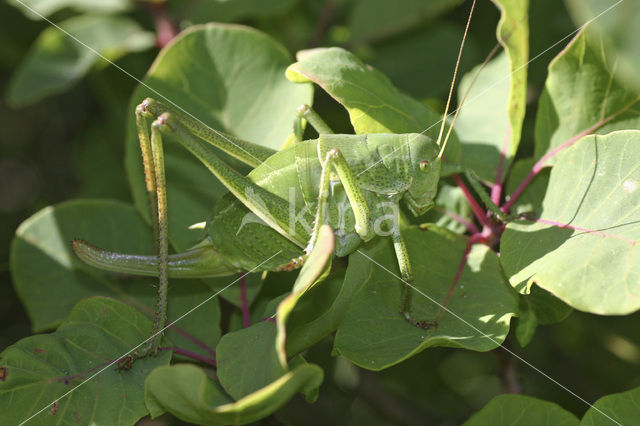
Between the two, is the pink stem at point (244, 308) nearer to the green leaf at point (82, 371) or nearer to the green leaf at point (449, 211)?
the green leaf at point (82, 371)

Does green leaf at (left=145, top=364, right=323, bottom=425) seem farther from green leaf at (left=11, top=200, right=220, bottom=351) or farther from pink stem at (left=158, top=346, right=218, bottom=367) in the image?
green leaf at (left=11, top=200, right=220, bottom=351)

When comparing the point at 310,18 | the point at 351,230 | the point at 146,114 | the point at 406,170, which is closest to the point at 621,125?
the point at 406,170

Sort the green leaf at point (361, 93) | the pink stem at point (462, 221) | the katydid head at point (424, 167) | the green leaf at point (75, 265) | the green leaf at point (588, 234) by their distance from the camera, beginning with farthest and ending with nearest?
the green leaf at point (75, 265), the pink stem at point (462, 221), the katydid head at point (424, 167), the green leaf at point (361, 93), the green leaf at point (588, 234)

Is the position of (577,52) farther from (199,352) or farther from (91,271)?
(91,271)

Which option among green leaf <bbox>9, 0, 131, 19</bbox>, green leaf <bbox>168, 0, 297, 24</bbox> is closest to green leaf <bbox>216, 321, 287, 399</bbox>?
green leaf <bbox>168, 0, 297, 24</bbox>

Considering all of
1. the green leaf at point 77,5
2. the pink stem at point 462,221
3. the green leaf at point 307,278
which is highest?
the green leaf at point 77,5

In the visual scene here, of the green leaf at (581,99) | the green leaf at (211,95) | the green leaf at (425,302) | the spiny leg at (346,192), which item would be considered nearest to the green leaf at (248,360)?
the green leaf at (425,302)
